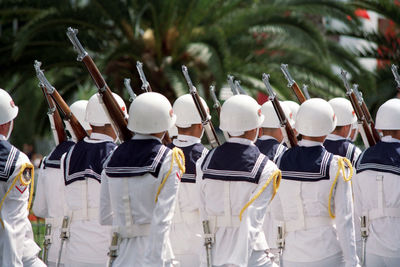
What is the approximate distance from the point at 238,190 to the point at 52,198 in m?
2.59

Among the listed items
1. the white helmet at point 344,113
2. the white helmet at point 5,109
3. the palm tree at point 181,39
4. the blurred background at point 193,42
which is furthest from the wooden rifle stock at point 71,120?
the palm tree at point 181,39

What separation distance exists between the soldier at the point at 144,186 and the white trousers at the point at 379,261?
2.48m

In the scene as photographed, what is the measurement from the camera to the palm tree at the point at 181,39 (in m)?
16.4

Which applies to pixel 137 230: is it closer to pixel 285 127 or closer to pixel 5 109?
pixel 5 109

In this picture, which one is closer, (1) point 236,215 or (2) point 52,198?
(1) point 236,215

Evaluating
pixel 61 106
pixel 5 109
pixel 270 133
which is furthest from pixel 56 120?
pixel 270 133

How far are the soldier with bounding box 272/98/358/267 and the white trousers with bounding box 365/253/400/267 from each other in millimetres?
972

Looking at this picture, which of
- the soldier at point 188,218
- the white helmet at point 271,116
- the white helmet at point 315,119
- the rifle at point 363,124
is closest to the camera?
the white helmet at point 315,119

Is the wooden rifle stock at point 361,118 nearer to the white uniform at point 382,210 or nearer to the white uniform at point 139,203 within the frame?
the white uniform at point 382,210

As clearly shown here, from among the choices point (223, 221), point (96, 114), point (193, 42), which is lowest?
point (223, 221)

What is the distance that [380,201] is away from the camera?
7297mm

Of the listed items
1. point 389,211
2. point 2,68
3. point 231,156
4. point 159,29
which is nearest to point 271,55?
point 159,29

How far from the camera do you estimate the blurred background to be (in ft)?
53.8

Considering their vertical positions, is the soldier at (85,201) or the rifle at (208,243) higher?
the soldier at (85,201)
